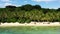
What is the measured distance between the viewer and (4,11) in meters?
62.9

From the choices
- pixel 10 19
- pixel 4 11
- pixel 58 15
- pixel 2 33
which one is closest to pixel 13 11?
pixel 4 11

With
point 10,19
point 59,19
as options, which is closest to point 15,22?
point 10,19

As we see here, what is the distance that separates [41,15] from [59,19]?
486cm

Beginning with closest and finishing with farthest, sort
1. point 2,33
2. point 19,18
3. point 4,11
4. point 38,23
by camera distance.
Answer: point 2,33 → point 38,23 → point 19,18 → point 4,11

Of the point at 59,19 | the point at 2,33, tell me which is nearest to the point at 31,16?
the point at 59,19

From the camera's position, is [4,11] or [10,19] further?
[4,11]

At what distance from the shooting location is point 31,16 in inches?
2359

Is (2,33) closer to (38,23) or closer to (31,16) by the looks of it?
(38,23)

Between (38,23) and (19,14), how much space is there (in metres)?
7.00

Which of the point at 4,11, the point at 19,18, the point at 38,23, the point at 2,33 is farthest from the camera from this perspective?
the point at 4,11

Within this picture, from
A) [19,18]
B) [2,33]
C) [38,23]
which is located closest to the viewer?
[2,33]

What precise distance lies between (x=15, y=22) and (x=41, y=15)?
722 cm

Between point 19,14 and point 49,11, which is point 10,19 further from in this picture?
point 49,11

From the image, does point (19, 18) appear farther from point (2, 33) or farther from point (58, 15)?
point (2, 33)
